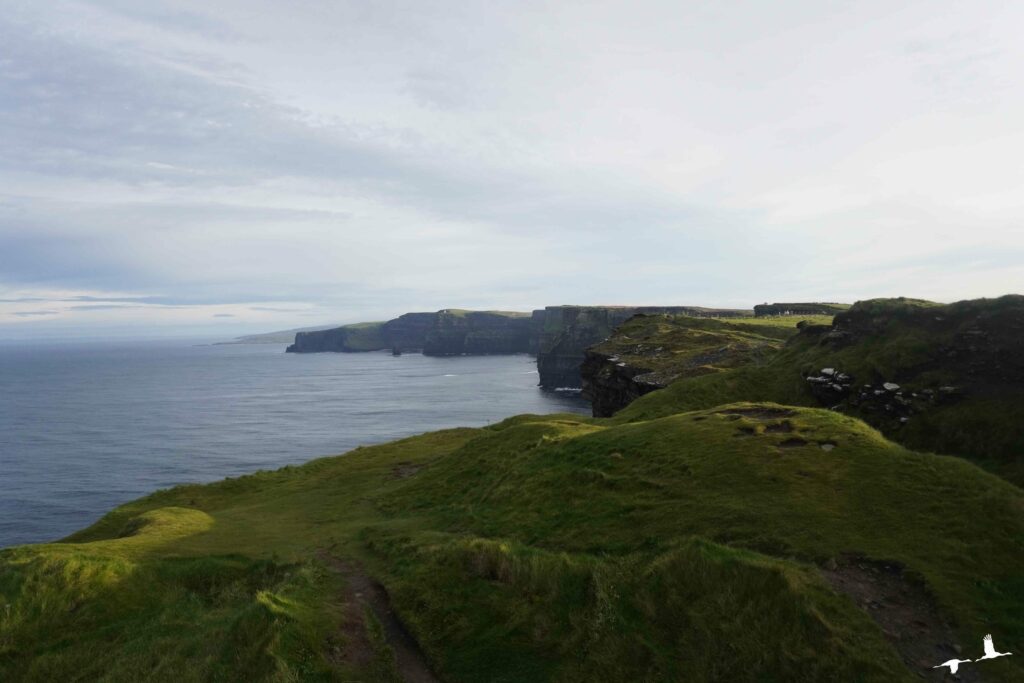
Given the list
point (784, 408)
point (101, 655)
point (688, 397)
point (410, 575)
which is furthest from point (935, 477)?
point (688, 397)

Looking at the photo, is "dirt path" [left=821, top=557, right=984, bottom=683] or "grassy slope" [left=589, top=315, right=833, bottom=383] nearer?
"dirt path" [left=821, top=557, right=984, bottom=683]

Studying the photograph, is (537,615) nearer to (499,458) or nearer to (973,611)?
(973,611)

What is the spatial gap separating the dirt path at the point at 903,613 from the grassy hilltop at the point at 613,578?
0.18 feet

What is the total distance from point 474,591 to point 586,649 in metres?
4.84

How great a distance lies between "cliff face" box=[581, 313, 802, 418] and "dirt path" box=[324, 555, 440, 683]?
5827 centimetres

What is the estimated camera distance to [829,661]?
1239cm

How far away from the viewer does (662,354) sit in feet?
309

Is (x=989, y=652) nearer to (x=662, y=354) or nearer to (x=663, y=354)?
(x=663, y=354)

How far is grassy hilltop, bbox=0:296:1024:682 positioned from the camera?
1380 cm

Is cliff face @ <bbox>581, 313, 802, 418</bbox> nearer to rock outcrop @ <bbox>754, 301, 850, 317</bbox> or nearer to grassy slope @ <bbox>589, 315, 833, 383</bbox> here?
grassy slope @ <bbox>589, 315, 833, 383</bbox>

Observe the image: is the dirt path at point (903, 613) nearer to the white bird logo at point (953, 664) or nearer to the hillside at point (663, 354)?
the white bird logo at point (953, 664)
